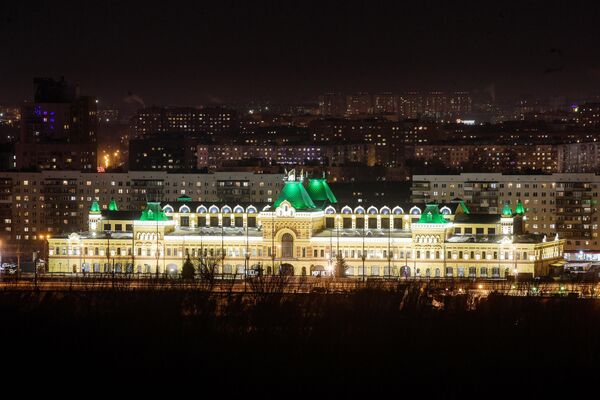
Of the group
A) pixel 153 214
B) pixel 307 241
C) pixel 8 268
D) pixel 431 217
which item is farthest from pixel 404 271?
pixel 8 268

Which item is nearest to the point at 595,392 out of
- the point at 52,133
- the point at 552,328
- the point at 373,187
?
the point at 552,328

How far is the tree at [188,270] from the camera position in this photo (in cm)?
7900

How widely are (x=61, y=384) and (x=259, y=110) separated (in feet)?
454

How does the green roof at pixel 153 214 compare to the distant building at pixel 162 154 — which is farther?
the distant building at pixel 162 154

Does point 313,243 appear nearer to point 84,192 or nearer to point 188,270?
point 188,270

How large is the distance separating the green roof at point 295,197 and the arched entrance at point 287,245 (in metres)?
1.35

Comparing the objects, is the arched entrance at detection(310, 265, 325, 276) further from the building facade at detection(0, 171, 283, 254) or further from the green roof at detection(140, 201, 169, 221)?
the building facade at detection(0, 171, 283, 254)

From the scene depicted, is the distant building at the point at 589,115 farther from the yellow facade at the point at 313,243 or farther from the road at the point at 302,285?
the road at the point at 302,285

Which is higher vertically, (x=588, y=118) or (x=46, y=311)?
(x=588, y=118)

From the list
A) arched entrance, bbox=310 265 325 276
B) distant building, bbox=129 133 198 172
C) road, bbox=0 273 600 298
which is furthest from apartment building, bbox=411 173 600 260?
distant building, bbox=129 133 198 172

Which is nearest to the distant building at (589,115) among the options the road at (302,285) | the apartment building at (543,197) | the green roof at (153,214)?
the apartment building at (543,197)

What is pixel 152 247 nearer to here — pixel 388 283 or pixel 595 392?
pixel 388 283

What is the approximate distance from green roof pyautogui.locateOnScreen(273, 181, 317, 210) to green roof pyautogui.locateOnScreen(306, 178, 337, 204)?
351cm

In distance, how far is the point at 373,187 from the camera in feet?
385
